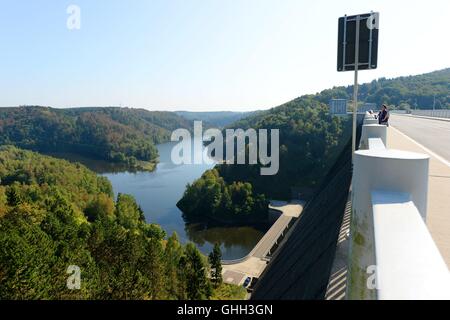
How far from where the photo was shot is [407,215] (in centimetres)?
237

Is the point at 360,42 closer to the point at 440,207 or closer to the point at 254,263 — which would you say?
the point at 440,207

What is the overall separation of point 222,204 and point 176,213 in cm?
805

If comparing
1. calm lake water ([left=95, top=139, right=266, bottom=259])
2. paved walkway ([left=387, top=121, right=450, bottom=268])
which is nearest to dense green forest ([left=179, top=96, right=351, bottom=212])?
calm lake water ([left=95, top=139, right=266, bottom=259])

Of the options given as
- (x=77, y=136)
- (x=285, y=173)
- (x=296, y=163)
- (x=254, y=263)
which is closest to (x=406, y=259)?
(x=254, y=263)

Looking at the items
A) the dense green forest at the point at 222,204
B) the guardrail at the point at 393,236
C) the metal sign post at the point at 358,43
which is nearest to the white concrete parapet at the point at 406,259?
the guardrail at the point at 393,236

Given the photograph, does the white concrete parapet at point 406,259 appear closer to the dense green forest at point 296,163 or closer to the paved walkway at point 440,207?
the paved walkway at point 440,207

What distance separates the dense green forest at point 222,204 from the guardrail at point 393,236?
160 feet

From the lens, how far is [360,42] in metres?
7.31

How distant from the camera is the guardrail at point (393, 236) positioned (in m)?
1.63

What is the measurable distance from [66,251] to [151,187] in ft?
165

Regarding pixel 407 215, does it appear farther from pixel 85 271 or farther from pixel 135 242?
pixel 135 242

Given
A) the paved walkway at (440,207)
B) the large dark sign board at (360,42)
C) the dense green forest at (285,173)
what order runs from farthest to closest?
the dense green forest at (285,173) < the large dark sign board at (360,42) < the paved walkway at (440,207)

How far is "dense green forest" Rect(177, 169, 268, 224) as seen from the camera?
169ft

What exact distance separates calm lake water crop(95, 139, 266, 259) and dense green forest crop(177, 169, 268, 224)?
2328mm
